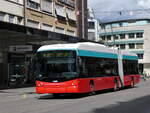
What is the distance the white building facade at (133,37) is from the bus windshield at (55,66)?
7648 centimetres

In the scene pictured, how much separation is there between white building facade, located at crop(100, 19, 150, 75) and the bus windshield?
76.5 m

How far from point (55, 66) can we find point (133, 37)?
259ft

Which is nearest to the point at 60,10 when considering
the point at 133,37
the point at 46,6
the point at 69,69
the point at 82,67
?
the point at 46,6

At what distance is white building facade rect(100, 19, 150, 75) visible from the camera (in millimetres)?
93875

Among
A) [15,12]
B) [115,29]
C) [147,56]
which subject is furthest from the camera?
[115,29]

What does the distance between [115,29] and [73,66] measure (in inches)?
3272

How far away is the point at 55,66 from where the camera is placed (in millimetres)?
18531

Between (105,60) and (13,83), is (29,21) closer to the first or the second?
(13,83)

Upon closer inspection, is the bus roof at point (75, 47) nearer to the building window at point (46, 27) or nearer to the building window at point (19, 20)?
the building window at point (19, 20)

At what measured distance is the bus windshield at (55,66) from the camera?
18359mm

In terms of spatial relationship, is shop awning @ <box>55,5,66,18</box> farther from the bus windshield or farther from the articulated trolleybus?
the bus windshield

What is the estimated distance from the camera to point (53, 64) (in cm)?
1861

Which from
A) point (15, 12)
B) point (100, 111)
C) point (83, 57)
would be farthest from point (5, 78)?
point (100, 111)

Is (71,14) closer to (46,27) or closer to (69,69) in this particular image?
(46,27)
